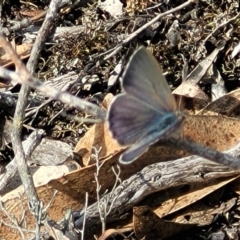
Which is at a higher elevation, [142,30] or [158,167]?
[142,30]

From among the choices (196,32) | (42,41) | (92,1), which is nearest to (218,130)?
(196,32)

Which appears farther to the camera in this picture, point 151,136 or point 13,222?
point 13,222

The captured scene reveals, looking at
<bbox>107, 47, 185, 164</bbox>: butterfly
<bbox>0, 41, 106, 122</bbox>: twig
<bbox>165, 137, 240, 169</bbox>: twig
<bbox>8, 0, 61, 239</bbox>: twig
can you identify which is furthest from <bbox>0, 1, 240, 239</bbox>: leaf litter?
<bbox>0, 41, 106, 122</bbox>: twig

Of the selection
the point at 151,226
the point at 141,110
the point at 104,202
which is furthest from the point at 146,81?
the point at 151,226

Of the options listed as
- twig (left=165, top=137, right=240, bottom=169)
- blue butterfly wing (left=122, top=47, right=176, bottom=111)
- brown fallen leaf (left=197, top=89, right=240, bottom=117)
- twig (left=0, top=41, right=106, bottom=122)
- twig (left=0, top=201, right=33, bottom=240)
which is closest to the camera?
twig (left=0, top=41, right=106, bottom=122)

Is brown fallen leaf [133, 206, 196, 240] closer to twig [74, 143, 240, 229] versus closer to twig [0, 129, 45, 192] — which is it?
twig [74, 143, 240, 229]

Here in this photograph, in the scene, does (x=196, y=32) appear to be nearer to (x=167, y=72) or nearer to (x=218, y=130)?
(x=167, y=72)

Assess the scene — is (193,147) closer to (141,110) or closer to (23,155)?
(141,110)
